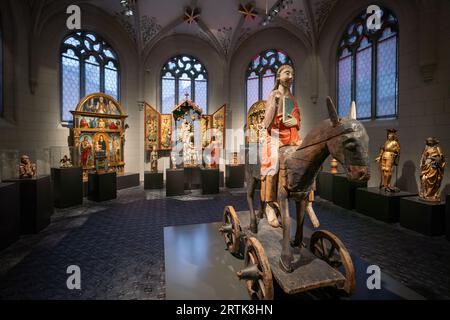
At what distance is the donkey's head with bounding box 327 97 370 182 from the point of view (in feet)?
6.68

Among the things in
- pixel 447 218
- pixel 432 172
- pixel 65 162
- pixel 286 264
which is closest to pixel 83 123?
pixel 65 162

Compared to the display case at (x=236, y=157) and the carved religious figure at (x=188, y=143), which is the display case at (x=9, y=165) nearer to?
the carved religious figure at (x=188, y=143)

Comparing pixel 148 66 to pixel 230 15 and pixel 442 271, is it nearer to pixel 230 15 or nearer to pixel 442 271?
pixel 230 15

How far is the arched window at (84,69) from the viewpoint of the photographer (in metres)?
9.90

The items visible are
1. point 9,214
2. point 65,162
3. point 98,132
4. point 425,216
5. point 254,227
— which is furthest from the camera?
point 98,132

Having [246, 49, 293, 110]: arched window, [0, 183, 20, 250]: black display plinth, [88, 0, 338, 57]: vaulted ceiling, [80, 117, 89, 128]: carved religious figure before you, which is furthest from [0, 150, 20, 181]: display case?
[246, 49, 293, 110]: arched window

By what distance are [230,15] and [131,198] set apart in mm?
9291

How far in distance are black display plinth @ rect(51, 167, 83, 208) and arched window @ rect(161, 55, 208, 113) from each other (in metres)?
6.09

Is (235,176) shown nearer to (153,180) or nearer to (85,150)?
(153,180)

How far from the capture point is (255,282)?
8.86 feet

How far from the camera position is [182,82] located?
1299 centimetres

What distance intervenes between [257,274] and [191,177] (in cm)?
859

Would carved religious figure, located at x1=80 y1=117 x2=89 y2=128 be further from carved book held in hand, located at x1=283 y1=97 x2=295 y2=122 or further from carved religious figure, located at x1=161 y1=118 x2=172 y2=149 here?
carved book held in hand, located at x1=283 y1=97 x2=295 y2=122

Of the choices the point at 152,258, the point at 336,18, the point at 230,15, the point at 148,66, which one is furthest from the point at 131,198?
the point at 336,18
